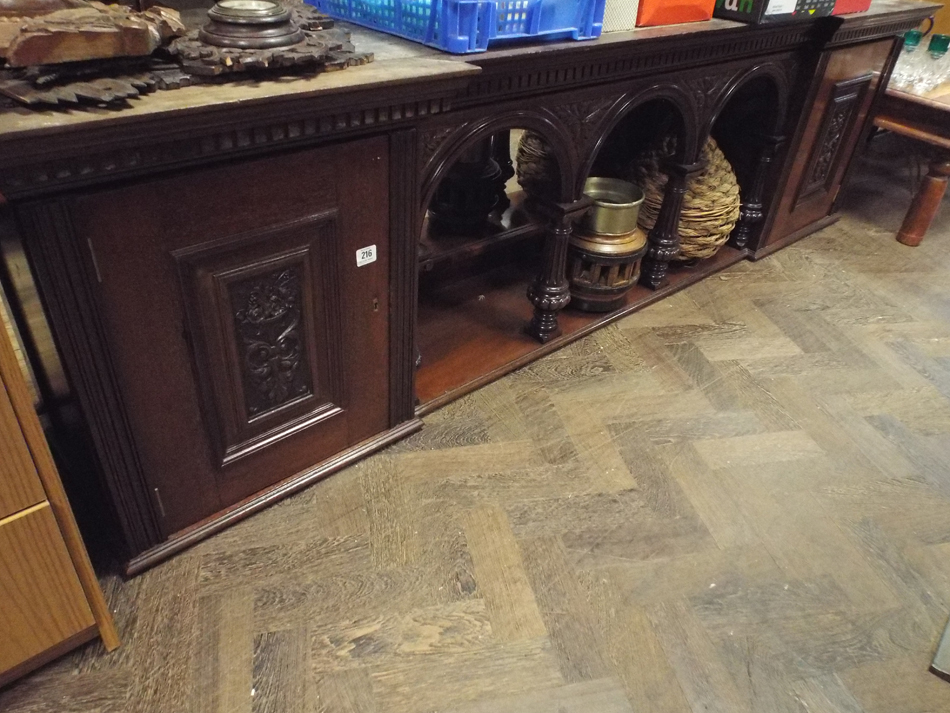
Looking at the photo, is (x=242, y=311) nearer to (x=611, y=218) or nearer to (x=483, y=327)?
(x=483, y=327)

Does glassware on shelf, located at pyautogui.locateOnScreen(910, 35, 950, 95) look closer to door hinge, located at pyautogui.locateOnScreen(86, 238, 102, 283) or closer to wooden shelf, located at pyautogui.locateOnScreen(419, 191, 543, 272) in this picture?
wooden shelf, located at pyautogui.locateOnScreen(419, 191, 543, 272)

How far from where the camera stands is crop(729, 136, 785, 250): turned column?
2342 mm

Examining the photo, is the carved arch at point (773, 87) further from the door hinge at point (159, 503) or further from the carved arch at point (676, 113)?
the door hinge at point (159, 503)

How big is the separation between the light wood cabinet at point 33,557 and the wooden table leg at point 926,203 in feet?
9.34

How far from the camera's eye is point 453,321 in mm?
2080

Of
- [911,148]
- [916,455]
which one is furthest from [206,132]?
[911,148]

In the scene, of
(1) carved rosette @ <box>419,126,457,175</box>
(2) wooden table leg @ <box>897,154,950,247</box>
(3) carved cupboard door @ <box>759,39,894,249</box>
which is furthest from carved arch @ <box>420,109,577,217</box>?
(2) wooden table leg @ <box>897,154,950,247</box>

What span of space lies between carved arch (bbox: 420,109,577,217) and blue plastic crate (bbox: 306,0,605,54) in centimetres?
15

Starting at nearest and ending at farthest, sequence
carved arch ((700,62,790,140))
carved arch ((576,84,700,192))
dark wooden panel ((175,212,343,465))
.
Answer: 1. dark wooden panel ((175,212,343,465))
2. carved arch ((576,84,700,192))
3. carved arch ((700,62,790,140))

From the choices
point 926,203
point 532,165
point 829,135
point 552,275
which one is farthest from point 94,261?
point 926,203

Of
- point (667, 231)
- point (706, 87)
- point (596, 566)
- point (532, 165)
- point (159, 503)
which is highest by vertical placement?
point (706, 87)

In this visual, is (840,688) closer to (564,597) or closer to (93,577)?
(564,597)

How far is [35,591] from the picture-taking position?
105 centimetres

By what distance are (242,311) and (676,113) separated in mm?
1402
